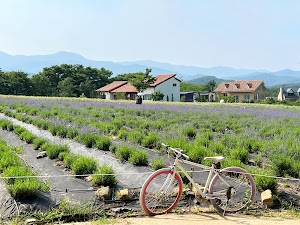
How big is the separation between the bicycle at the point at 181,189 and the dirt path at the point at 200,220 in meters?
0.16

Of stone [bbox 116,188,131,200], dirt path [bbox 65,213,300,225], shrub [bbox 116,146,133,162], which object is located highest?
shrub [bbox 116,146,133,162]

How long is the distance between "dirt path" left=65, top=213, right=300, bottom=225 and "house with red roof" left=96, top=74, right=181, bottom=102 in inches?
2252

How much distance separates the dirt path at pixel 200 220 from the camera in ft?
17.1

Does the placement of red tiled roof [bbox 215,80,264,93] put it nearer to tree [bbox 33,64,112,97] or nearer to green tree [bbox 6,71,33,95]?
tree [bbox 33,64,112,97]

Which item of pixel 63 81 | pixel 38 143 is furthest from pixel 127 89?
pixel 38 143

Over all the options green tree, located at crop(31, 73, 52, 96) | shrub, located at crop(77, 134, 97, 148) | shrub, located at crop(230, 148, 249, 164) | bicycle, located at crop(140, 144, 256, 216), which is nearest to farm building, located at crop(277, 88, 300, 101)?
green tree, located at crop(31, 73, 52, 96)

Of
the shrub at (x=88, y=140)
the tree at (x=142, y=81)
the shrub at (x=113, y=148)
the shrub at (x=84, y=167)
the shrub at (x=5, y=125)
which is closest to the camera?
the shrub at (x=84, y=167)

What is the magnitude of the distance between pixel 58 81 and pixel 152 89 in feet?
69.6

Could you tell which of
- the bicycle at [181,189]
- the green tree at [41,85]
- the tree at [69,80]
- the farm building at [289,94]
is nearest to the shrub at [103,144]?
the bicycle at [181,189]

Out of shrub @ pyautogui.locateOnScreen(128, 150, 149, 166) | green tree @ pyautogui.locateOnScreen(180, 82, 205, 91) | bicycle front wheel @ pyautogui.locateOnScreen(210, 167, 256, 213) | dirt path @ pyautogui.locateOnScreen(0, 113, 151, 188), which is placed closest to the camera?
bicycle front wheel @ pyautogui.locateOnScreen(210, 167, 256, 213)

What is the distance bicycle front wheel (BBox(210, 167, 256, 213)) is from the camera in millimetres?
5707

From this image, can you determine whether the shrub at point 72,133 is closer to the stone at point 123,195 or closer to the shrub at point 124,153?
the shrub at point 124,153

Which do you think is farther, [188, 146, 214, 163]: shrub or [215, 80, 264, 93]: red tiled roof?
[215, 80, 264, 93]: red tiled roof

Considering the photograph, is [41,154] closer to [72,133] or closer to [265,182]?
[72,133]
